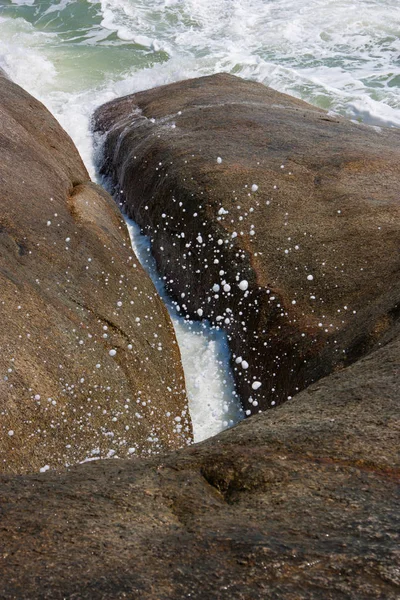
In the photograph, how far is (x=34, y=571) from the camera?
2.48 metres

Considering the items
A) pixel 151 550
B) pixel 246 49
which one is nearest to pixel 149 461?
pixel 151 550

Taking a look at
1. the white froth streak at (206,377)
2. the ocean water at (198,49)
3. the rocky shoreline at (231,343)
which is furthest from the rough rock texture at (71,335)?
the ocean water at (198,49)

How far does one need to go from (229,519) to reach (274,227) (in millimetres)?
4090

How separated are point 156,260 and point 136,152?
170 cm

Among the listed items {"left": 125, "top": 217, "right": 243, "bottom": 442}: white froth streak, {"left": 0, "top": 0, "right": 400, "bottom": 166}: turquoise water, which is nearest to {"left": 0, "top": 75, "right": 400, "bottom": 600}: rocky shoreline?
{"left": 125, "top": 217, "right": 243, "bottom": 442}: white froth streak

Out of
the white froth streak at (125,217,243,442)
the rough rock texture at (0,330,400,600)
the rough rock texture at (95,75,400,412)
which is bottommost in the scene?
the white froth streak at (125,217,243,442)

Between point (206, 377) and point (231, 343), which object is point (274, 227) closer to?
point (231, 343)

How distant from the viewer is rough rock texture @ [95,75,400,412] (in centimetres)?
563

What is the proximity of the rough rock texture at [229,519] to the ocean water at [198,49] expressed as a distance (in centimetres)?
759

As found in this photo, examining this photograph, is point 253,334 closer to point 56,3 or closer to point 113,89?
point 113,89

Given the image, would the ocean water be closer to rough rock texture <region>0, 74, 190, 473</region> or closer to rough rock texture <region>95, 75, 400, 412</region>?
rough rock texture <region>95, 75, 400, 412</region>

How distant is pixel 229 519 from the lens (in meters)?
2.78

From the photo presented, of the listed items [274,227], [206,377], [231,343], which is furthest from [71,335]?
[274,227]

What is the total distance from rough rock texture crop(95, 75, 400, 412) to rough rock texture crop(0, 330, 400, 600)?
185cm
